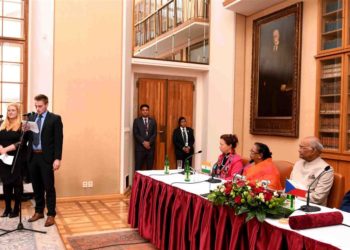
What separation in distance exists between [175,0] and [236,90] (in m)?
2.07

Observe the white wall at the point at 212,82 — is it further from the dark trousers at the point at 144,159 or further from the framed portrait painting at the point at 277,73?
the framed portrait painting at the point at 277,73

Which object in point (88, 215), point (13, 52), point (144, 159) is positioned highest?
point (13, 52)

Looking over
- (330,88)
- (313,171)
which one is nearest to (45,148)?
(313,171)

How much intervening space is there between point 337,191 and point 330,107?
215 centimetres

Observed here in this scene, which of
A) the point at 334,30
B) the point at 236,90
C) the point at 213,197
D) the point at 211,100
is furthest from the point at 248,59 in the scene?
the point at 213,197

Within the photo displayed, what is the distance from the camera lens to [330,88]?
4.72 metres

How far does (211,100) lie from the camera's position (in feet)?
21.9

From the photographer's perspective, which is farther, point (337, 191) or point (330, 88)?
point (330, 88)

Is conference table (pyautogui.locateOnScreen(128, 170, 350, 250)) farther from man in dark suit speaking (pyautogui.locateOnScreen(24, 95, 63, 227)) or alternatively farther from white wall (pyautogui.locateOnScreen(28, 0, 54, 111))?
white wall (pyautogui.locateOnScreen(28, 0, 54, 111))

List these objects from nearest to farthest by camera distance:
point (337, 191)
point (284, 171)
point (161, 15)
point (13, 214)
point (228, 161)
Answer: point (337, 191) < point (284, 171) < point (228, 161) < point (13, 214) < point (161, 15)

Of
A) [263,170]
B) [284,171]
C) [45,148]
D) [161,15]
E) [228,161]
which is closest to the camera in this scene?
[263,170]

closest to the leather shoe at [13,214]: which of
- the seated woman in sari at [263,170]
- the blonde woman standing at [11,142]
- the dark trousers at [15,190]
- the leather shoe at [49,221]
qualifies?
the dark trousers at [15,190]

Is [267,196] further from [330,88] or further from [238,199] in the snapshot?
[330,88]

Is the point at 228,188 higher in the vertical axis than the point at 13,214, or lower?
higher
